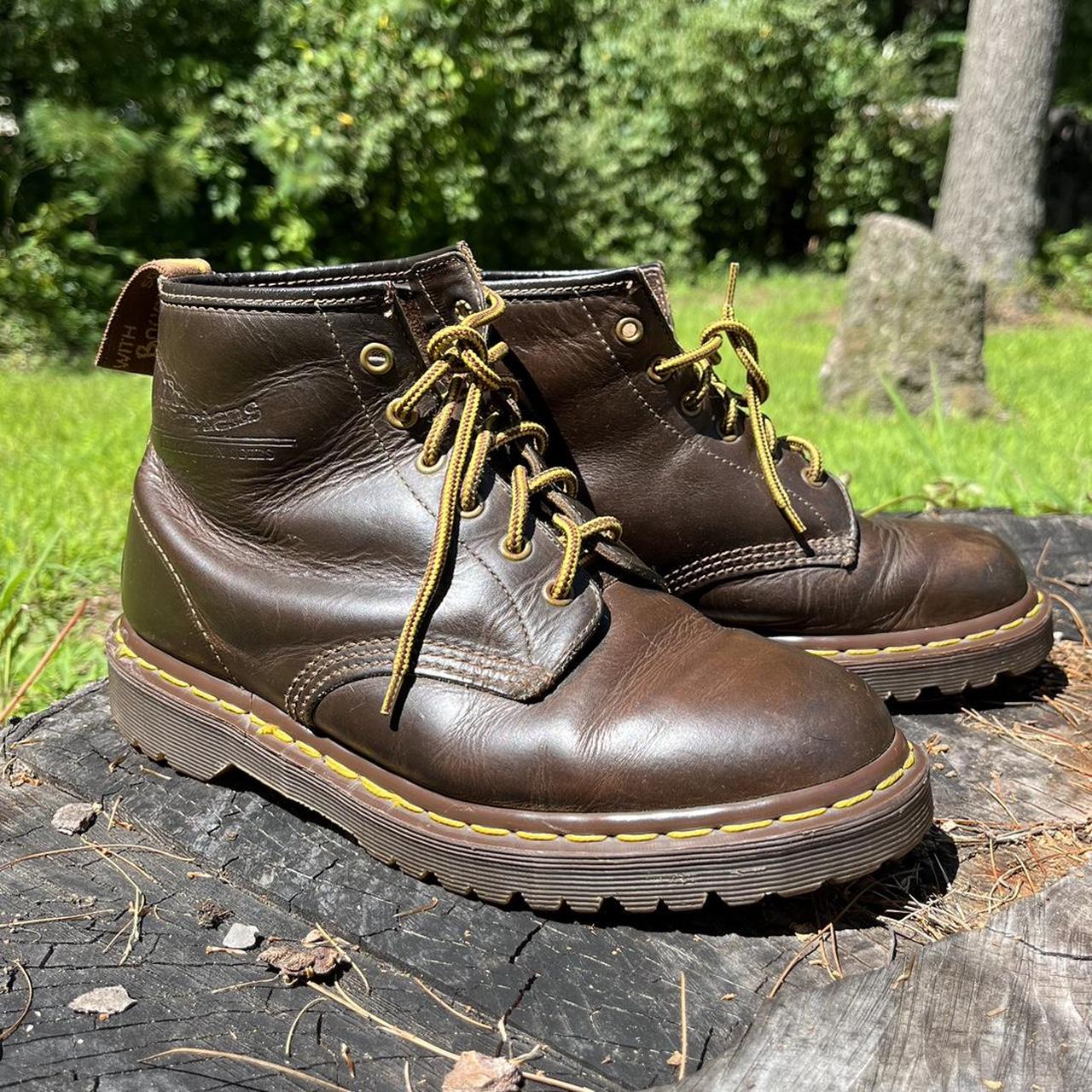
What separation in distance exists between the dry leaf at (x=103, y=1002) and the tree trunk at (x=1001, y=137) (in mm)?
8681

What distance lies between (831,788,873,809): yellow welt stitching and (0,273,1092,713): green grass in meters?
1.93

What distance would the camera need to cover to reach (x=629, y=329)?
6.18 feet

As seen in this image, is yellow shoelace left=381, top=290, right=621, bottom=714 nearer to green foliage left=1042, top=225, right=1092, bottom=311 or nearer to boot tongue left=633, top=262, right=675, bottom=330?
boot tongue left=633, top=262, right=675, bottom=330

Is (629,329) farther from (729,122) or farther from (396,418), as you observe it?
(729,122)

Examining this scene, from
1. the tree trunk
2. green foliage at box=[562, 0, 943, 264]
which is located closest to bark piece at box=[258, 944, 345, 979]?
the tree trunk

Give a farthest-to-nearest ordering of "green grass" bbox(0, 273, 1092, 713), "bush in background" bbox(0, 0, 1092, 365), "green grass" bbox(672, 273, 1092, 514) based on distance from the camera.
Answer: "bush in background" bbox(0, 0, 1092, 365), "green grass" bbox(672, 273, 1092, 514), "green grass" bbox(0, 273, 1092, 713)

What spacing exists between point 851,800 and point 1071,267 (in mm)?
10652

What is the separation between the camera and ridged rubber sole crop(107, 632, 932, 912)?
138 cm

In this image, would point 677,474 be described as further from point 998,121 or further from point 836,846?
point 998,121

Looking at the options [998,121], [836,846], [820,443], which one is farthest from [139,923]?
[998,121]

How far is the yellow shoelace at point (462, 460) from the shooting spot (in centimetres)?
156

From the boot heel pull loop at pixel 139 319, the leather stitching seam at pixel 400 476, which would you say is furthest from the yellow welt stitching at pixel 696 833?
the boot heel pull loop at pixel 139 319

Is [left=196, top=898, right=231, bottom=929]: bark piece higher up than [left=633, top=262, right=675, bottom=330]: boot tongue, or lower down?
lower down

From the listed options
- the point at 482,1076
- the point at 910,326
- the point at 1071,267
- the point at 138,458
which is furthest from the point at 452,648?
the point at 1071,267
